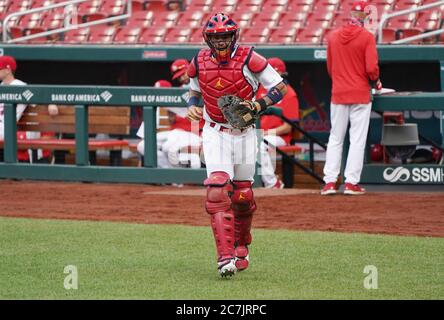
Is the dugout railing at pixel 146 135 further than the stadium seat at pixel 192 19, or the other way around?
the stadium seat at pixel 192 19

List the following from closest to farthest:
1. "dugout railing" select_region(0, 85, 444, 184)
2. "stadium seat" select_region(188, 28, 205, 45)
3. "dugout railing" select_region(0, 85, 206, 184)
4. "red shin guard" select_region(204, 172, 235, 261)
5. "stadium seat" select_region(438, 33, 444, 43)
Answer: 1. "red shin guard" select_region(204, 172, 235, 261)
2. "dugout railing" select_region(0, 85, 444, 184)
3. "dugout railing" select_region(0, 85, 206, 184)
4. "stadium seat" select_region(438, 33, 444, 43)
5. "stadium seat" select_region(188, 28, 205, 45)

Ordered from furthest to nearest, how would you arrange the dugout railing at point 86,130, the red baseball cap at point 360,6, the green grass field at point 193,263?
A: the dugout railing at point 86,130
the red baseball cap at point 360,6
the green grass field at point 193,263

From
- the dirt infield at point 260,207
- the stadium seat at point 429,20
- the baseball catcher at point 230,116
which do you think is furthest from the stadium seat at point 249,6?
the baseball catcher at point 230,116

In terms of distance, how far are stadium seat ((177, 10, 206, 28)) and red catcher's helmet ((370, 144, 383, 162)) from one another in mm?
3931

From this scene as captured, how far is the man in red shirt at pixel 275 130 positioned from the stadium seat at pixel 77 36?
475 centimetres

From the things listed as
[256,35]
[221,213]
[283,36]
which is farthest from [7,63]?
[221,213]

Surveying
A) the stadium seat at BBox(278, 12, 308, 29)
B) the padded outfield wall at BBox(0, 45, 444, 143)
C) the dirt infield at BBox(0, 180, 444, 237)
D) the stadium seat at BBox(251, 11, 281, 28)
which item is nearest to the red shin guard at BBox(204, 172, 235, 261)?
the dirt infield at BBox(0, 180, 444, 237)

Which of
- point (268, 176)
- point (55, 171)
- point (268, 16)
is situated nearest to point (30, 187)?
point (55, 171)

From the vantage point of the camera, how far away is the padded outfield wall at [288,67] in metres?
14.8

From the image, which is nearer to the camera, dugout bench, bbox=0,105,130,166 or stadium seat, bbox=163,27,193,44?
dugout bench, bbox=0,105,130,166

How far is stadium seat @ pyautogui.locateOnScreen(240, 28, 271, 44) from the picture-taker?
1627 cm

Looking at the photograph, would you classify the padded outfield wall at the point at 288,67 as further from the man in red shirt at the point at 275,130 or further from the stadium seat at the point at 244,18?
the man in red shirt at the point at 275,130

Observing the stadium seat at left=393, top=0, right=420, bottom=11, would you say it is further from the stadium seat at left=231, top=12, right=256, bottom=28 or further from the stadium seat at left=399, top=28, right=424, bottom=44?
the stadium seat at left=231, top=12, right=256, bottom=28

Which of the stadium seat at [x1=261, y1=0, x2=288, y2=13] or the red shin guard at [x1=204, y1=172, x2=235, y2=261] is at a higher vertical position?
the red shin guard at [x1=204, y1=172, x2=235, y2=261]
